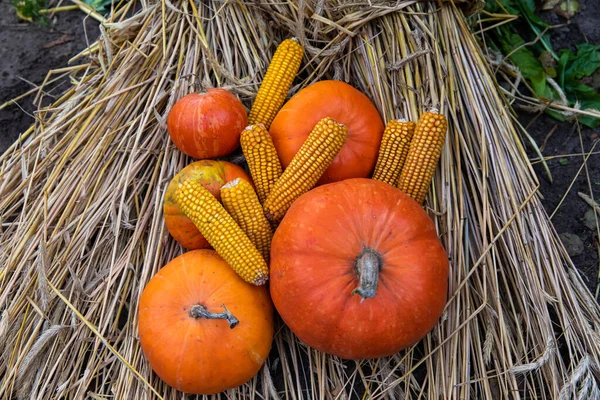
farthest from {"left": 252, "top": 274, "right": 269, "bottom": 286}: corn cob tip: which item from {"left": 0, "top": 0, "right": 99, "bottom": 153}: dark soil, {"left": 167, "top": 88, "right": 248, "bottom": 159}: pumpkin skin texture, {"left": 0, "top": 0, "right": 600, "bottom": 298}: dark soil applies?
{"left": 0, "top": 0, "right": 99, "bottom": 153}: dark soil

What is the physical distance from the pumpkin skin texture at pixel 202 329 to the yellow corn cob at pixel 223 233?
10 cm

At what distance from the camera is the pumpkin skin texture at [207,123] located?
7.21 feet

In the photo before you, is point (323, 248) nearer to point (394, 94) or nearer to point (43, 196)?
point (394, 94)

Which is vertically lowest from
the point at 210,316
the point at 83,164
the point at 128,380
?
the point at 128,380

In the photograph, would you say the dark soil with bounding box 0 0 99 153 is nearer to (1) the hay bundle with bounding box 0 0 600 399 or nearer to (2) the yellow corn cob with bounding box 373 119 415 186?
(1) the hay bundle with bounding box 0 0 600 399

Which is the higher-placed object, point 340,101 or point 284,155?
point 340,101

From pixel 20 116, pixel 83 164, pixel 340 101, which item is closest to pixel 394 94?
pixel 340 101

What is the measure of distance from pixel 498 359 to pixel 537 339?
19 cm

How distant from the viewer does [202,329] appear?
1.95m

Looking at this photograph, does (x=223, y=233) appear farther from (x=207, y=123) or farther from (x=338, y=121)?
(x=338, y=121)

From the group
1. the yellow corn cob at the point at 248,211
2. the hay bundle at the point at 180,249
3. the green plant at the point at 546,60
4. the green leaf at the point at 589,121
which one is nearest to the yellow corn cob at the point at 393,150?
the hay bundle at the point at 180,249

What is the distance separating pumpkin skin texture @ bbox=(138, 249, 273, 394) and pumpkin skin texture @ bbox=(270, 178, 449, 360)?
175 mm

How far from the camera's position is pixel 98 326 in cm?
228

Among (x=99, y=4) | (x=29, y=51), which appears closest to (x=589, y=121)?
(x=99, y=4)
